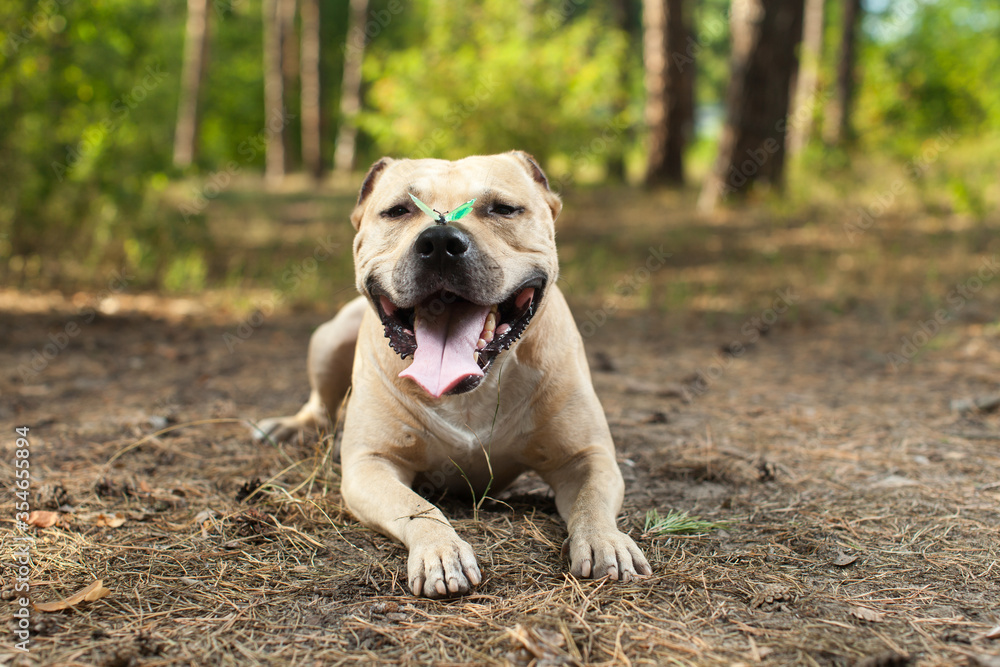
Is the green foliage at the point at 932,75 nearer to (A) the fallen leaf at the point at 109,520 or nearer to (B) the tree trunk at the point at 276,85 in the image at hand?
(B) the tree trunk at the point at 276,85

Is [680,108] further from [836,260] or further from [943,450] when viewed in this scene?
[943,450]

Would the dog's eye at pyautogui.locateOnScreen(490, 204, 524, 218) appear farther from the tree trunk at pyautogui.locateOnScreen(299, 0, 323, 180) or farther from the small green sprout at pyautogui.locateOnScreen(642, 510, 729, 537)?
the tree trunk at pyautogui.locateOnScreen(299, 0, 323, 180)

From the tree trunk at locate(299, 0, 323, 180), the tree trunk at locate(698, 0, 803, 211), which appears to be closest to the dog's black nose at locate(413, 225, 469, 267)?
the tree trunk at locate(698, 0, 803, 211)

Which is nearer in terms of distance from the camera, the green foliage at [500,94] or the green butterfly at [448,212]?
the green butterfly at [448,212]

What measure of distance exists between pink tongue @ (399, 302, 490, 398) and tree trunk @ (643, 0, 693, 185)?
10189mm

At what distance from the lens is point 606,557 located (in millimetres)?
2191

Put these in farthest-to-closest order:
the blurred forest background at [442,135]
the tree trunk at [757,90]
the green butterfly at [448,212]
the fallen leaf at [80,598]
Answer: the tree trunk at [757,90], the blurred forest background at [442,135], the green butterfly at [448,212], the fallen leaf at [80,598]

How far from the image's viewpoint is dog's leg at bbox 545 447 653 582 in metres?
2.19

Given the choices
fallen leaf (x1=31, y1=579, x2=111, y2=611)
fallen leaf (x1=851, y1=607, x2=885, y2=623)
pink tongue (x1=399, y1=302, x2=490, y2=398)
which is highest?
pink tongue (x1=399, y1=302, x2=490, y2=398)

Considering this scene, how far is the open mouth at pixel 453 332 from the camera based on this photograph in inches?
93.2

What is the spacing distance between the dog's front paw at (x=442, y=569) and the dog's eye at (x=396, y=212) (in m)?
1.18

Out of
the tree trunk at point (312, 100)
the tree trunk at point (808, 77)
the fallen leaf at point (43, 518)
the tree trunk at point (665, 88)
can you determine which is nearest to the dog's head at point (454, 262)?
the fallen leaf at point (43, 518)

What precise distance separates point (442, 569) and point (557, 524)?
660 mm

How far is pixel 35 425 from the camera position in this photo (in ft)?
12.6
